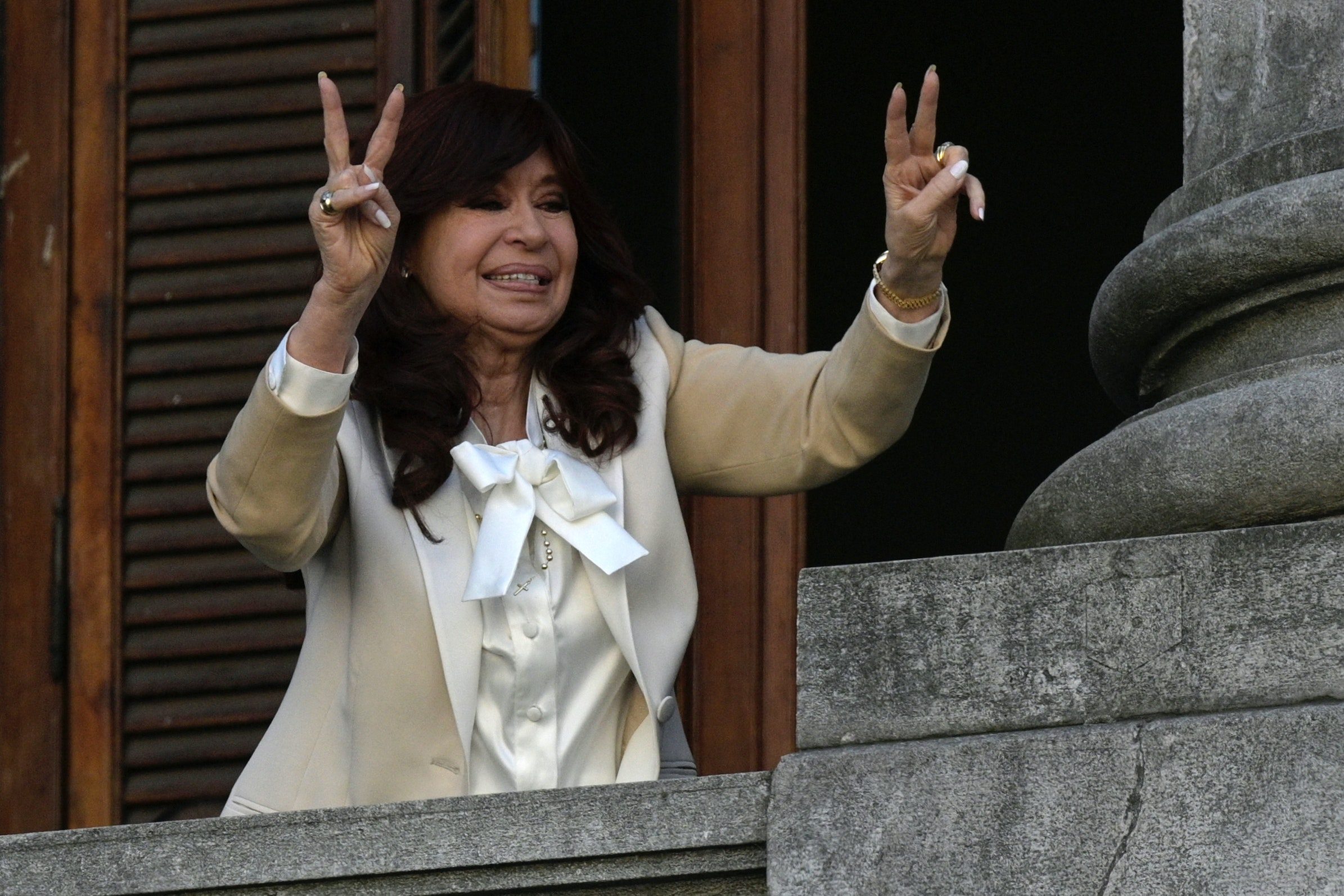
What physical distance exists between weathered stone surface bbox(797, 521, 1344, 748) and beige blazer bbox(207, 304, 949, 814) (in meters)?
0.70

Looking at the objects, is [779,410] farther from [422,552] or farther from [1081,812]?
[1081,812]

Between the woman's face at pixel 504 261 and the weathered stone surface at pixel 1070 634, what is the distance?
94 cm

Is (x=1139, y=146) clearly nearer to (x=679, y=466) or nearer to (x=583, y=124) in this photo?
(x=583, y=124)

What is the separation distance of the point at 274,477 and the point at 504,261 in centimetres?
50

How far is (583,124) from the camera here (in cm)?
478

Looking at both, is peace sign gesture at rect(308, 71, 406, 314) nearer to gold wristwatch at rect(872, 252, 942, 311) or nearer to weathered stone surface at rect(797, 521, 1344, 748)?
gold wristwatch at rect(872, 252, 942, 311)

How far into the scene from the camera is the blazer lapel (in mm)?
3105

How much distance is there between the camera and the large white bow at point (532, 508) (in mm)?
3146

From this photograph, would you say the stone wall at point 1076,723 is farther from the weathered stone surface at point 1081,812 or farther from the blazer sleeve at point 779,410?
the blazer sleeve at point 779,410

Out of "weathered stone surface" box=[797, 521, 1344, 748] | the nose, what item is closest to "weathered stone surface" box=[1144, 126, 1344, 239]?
"weathered stone surface" box=[797, 521, 1344, 748]

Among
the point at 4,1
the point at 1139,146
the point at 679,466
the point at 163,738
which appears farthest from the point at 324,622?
the point at 1139,146

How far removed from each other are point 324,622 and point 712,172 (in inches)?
59.9

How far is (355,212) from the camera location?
2.93 meters

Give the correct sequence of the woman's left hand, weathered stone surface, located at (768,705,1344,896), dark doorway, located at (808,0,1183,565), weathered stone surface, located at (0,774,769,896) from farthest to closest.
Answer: dark doorway, located at (808,0,1183,565) → the woman's left hand → weathered stone surface, located at (0,774,769,896) → weathered stone surface, located at (768,705,1344,896)
